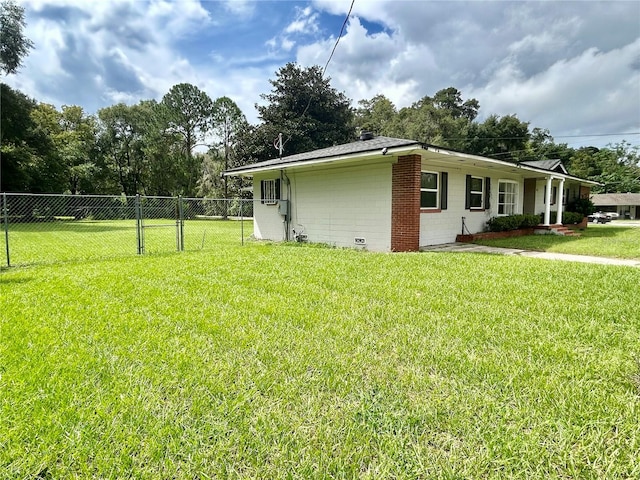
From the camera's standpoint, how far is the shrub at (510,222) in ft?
39.0

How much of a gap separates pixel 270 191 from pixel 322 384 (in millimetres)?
11060

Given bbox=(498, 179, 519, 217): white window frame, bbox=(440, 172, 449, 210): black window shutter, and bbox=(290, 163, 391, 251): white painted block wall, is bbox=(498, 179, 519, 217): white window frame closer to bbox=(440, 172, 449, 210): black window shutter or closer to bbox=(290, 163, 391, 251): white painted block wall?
bbox=(440, 172, 449, 210): black window shutter

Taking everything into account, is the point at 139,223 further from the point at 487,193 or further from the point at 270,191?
the point at 487,193

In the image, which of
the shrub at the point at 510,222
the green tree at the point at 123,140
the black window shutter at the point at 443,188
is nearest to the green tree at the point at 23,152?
the green tree at the point at 123,140

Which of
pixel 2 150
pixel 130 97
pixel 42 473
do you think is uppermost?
pixel 130 97

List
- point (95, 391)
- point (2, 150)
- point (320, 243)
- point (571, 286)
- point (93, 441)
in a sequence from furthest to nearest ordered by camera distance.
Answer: point (2, 150) → point (320, 243) → point (571, 286) → point (95, 391) → point (93, 441)

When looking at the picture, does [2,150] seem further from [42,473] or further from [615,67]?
[615,67]

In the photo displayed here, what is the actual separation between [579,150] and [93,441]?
61300 mm

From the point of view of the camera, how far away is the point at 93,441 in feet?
5.70

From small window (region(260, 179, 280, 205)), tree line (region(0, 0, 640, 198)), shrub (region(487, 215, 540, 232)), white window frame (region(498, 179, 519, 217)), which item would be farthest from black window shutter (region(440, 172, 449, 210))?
tree line (region(0, 0, 640, 198))

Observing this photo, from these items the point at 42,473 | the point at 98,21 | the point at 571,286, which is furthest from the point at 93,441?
the point at 98,21

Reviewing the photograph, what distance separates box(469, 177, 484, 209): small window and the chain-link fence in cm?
762

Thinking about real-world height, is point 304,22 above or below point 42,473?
above

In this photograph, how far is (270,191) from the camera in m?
12.8
